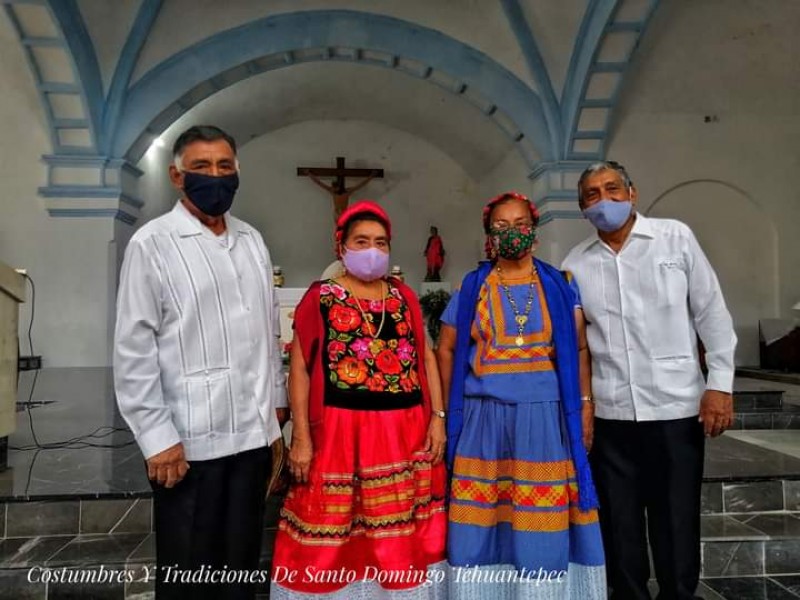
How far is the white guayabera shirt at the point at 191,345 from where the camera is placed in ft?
5.53

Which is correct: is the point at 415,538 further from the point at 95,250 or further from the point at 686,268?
the point at 95,250

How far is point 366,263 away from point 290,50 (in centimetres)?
652

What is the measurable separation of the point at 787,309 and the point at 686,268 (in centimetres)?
795

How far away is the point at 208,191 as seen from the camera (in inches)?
71.4

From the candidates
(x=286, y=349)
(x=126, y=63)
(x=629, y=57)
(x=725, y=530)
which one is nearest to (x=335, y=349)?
(x=725, y=530)

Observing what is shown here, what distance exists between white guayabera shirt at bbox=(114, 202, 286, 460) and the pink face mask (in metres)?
0.36

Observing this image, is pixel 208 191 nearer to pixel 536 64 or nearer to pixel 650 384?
pixel 650 384

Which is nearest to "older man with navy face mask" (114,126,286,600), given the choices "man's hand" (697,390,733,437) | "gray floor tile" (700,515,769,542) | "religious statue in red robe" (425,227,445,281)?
"man's hand" (697,390,733,437)

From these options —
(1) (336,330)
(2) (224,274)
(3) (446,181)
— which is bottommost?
(1) (336,330)

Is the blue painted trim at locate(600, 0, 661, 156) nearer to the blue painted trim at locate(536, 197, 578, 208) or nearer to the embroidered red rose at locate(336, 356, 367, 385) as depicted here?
the blue painted trim at locate(536, 197, 578, 208)

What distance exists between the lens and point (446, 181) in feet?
38.6

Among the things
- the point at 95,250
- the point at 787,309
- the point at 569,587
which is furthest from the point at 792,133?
the point at 95,250

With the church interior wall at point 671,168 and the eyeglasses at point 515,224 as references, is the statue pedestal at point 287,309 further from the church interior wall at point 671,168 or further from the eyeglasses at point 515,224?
the eyeglasses at point 515,224

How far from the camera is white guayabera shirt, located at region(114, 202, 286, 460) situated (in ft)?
5.53
